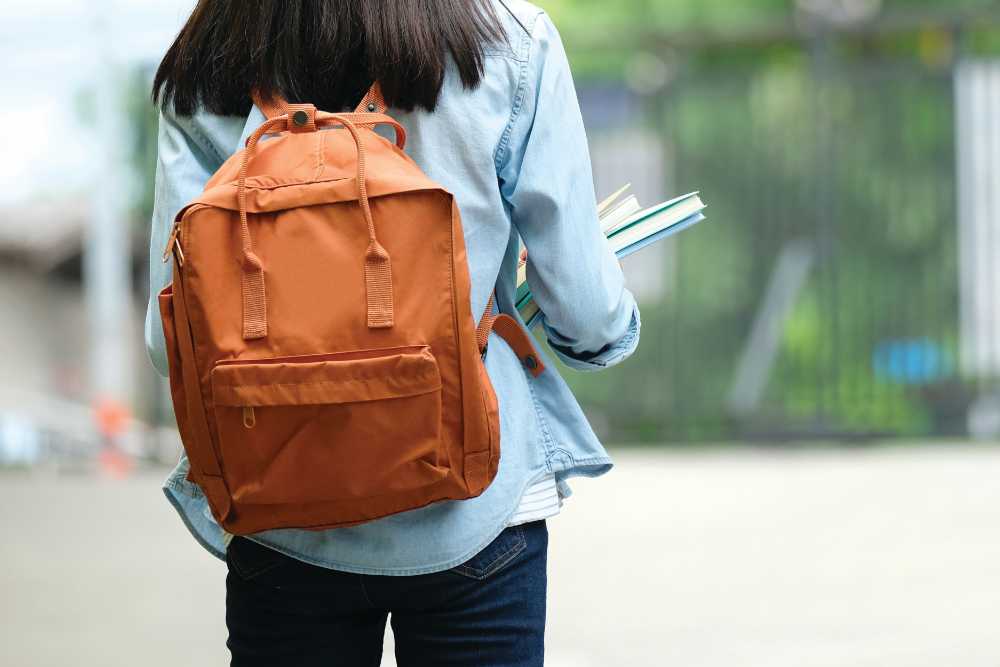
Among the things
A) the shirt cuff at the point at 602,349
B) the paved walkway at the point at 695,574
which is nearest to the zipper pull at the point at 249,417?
the shirt cuff at the point at 602,349

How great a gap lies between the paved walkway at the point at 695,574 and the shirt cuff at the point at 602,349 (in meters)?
2.44

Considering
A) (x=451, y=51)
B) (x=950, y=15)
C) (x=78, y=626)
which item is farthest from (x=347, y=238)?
(x=950, y=15)

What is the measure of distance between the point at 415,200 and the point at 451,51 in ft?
0.66

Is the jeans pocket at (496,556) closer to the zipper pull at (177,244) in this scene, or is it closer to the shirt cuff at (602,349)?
the shirt cuff at (602,349)

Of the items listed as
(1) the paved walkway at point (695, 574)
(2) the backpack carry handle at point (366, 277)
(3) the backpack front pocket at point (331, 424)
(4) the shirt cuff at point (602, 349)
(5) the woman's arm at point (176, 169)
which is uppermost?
(5) the woman's arm at point (176, 169)

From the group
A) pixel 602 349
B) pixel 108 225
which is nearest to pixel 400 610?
pixel 602 349

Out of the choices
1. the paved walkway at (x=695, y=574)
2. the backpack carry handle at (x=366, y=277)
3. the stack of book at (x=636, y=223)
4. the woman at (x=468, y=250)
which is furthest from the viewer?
the paved walkway at (x=695, y=574)

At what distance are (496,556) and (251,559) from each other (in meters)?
0.29

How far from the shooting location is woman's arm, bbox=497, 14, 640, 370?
1596 millimetres

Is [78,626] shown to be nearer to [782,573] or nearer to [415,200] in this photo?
[782,573]

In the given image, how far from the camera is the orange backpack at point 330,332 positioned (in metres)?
1.46

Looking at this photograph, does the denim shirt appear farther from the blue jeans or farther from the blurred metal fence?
the blurred metal fence

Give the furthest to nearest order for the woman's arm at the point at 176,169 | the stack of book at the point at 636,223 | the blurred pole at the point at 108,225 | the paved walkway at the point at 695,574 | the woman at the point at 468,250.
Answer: the blurred pole at the point at 108,225
the paved walkway at the point at 695,574
the stack of book at the point at 636,223
the woman's arm at the point at 176,169
the woman at the point at 468,250

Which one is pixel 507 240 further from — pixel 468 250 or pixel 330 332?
pixel 330 332
